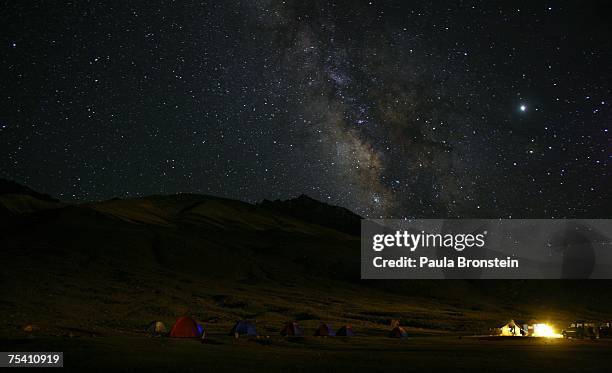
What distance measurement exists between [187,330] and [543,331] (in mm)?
33488

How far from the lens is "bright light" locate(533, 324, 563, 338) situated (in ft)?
166

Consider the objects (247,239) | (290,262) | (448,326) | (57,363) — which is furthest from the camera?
(247,239)

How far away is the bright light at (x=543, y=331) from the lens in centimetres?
5056

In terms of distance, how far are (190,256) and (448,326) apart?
69.8m

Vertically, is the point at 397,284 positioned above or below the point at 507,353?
above

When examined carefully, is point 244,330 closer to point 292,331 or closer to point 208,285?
point 292,331

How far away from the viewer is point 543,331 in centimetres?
5078

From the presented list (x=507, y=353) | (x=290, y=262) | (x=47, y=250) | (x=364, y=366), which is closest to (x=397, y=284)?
(x=290, y=262)

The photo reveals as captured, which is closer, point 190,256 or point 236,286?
point 236,286

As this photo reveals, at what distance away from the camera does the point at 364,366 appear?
2233 cm

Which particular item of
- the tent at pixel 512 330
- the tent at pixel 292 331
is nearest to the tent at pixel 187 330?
the tent at pixel 292 331

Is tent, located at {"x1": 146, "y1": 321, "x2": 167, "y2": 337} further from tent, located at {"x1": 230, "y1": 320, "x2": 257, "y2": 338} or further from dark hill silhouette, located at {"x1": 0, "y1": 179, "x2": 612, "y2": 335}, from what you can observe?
tent, located at {"x1": 230, "y1": 320, "x2": 257, "y2": 338}

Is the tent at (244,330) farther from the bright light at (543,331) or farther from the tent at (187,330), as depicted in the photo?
the bright light at (543,331)

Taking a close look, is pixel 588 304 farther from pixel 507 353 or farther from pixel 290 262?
pixel 507 353
